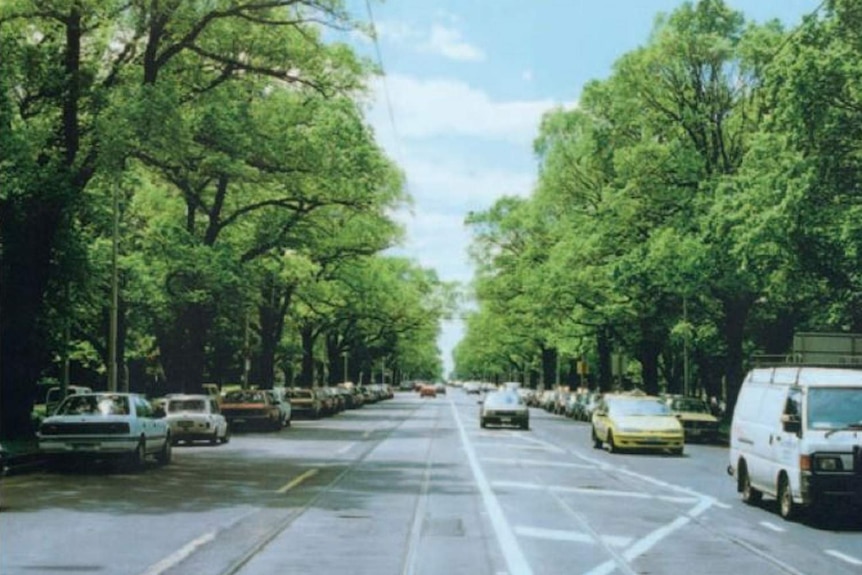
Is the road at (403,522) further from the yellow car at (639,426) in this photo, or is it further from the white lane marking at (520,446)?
the white lane marking at (520,446)

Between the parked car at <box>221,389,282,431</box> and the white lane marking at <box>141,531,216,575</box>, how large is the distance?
104ft

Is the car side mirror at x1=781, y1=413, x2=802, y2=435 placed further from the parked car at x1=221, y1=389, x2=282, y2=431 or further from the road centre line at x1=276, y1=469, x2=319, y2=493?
the parked car at x1=221, y1=389, x2=282, y2=431

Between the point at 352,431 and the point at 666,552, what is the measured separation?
32887 millimetres

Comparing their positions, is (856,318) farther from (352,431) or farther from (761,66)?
(352,431)

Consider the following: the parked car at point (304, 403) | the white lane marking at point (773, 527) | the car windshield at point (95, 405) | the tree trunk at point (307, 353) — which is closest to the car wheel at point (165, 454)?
the car windshield at point (95, 405)

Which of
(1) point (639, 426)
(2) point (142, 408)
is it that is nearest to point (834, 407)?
(2) point (142, 408)

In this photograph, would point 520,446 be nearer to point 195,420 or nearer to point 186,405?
point 195,420

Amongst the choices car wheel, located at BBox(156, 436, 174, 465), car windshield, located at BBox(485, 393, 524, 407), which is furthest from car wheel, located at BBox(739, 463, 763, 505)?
car windshield, located at BBox(485, 393, 524, 407)

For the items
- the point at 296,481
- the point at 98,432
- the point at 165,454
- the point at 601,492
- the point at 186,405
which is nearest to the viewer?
the point at 601,492

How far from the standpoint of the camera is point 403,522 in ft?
50.2

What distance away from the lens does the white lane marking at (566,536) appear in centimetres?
1354

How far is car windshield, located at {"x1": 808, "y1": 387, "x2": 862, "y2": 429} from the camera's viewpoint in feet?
53.5

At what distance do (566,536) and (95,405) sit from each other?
44.4ft

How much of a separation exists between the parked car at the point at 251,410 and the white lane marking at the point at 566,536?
31.2 m
